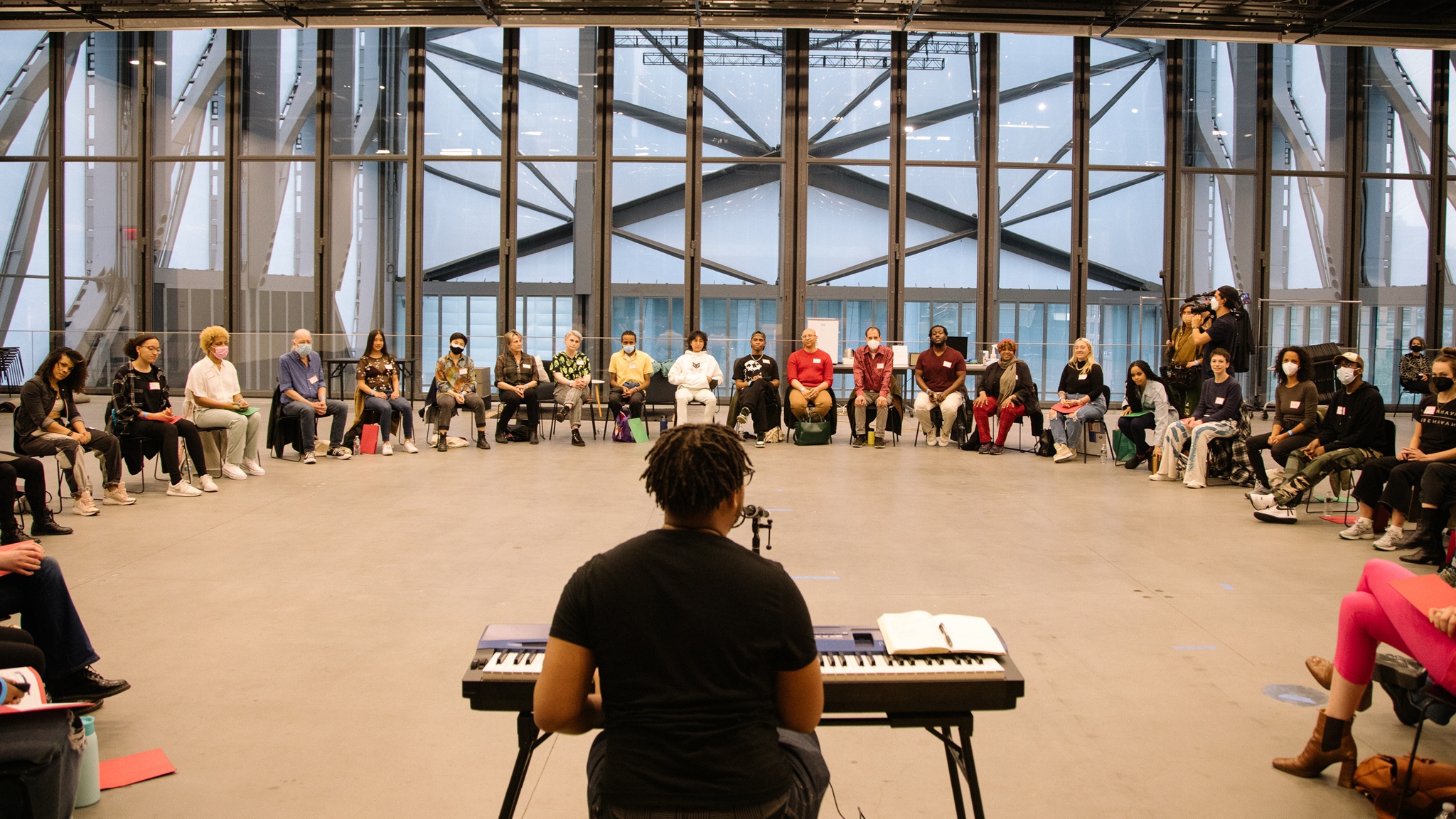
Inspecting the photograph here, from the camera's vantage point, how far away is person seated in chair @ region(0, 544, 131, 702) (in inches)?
112

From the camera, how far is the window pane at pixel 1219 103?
13.9 meters

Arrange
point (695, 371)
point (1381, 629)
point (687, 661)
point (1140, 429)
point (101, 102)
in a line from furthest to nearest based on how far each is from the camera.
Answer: point (101, 102) → point (695, 371) → point (1140, 429) → point (1381, 629) → point (687, 661)

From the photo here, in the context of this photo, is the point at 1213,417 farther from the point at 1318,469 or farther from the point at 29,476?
the point at 29,476

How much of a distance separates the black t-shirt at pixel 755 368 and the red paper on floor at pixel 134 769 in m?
8.29

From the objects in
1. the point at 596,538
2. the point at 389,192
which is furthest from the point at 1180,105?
the point at 596,538

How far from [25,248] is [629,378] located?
9336 mm

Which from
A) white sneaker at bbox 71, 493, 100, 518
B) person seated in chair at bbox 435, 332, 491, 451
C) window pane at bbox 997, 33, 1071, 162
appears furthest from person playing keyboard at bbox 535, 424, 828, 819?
window pane at bbox 997, 33, 1071, 162

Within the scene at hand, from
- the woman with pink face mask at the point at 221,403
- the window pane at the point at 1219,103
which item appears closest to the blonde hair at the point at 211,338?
the woman with pink face mask at the point at 221,403

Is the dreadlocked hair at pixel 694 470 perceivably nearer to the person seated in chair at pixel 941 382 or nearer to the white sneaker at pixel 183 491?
the white sneaker at pixel 183 491

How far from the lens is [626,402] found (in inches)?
419

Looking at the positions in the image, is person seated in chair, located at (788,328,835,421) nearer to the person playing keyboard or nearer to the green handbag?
the green handbag

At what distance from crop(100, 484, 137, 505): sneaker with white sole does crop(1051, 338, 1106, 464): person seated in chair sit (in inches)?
287

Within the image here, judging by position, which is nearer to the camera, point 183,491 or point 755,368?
point 183,491

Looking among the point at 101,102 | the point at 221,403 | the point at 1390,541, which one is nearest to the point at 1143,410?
the point at 1390,541
